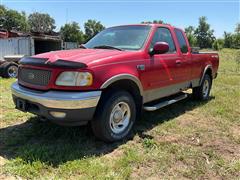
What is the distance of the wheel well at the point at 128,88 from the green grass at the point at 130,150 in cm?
61

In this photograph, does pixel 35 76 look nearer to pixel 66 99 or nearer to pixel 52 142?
pixel 66 99

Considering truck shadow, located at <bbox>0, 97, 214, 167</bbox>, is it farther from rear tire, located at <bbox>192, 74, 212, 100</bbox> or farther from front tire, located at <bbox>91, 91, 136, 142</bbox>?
rear tire, located at <bbox>192, 74, 212, 100</bbox>

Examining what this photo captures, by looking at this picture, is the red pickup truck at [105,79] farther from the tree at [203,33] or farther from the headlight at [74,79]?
the tree at [203,33]

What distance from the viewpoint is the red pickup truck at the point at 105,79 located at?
350 cm

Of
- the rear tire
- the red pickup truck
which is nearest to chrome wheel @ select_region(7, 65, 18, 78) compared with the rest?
the red pickup truck

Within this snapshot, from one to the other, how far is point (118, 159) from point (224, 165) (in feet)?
4.66

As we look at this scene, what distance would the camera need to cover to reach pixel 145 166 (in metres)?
3.40

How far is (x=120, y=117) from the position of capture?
4164 mm

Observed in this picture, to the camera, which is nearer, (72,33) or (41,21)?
(72,33)

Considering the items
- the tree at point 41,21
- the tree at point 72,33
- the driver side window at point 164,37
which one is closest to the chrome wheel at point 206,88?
the driver side window at point 164,37

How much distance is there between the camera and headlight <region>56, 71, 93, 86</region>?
11.5ft

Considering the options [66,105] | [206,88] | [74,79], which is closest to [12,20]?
[206,88]

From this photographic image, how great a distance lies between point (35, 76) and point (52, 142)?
3.42 ft

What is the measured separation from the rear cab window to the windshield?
121 centimetres
